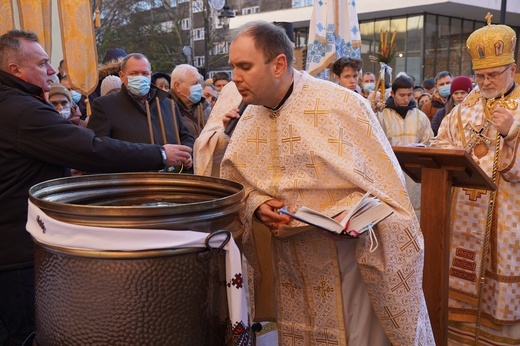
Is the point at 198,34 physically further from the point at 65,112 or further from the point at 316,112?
the point at 316,112

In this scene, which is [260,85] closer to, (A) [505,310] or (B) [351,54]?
(A) [505,310]

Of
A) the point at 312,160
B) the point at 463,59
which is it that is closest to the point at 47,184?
the point at 312,160

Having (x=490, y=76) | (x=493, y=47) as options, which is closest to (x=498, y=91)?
(x=490, y=76)

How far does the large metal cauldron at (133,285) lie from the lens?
5.24ft

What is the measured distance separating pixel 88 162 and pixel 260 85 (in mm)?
890

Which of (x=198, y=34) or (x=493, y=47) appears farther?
(x=198, y=34)

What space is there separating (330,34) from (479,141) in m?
2.76

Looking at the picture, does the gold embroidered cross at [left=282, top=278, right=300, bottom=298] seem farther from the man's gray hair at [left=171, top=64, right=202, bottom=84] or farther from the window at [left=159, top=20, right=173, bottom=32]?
the window at [left=159, top=20, right=173, bottom=32]

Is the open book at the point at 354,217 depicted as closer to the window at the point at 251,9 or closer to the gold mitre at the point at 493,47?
the gold mitre at the point at 493,47

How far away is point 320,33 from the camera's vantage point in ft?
18.7

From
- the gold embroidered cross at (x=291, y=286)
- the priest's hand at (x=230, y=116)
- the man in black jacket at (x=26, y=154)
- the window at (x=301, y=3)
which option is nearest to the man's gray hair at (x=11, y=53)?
the man in black jacket at (x=26, y=154)

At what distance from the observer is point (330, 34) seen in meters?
5.77

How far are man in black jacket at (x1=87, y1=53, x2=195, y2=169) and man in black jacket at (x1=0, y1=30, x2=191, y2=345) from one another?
38.7 inches

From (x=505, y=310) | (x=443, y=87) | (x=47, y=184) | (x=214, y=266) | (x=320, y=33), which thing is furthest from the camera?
(x=443, y=87)
